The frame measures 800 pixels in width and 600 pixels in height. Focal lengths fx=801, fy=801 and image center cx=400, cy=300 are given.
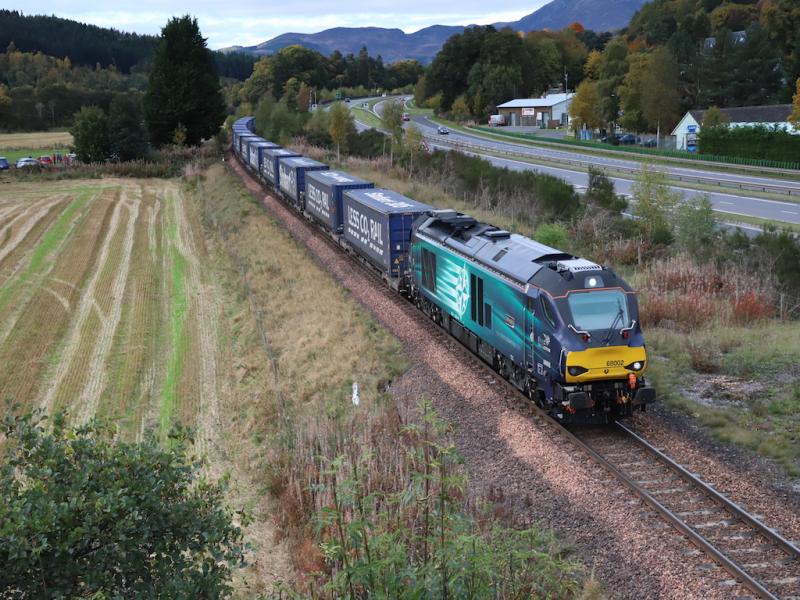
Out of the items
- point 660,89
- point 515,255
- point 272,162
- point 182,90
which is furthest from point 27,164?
point 515,255

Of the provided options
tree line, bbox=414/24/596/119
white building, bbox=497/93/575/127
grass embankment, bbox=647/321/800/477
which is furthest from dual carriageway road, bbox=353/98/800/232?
tree line, bbox=414/24/596/119

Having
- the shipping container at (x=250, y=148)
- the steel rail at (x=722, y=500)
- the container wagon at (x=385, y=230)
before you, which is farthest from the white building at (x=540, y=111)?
the steel rail at (x=722, y=500)

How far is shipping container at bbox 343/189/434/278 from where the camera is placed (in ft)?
90.4

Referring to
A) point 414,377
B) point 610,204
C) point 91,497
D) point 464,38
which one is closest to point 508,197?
point 610,204

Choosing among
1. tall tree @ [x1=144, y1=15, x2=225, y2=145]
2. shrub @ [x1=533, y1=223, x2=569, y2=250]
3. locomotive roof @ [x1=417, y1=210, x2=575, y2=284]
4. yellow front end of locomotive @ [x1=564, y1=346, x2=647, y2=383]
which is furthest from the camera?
tall tree @ [x1=144, y1=15, x2=225, y2=145]

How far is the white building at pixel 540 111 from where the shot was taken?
126250 millimetres

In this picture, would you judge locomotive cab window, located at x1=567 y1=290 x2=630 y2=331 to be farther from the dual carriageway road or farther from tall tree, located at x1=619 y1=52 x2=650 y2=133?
tall tree, located at x1=619 y1=52 x2=650 y2=133

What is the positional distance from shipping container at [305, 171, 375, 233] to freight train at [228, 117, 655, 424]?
8309 millimetres

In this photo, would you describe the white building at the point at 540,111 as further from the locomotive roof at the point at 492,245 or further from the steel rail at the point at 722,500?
the steel rail at the point at 722,500

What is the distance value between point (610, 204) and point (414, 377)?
23.5 meters

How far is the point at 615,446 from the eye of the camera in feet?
54.0

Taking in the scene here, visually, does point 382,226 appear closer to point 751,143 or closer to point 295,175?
point 295,175

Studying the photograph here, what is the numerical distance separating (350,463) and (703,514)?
6.82 m

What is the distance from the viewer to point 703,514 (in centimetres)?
1357
